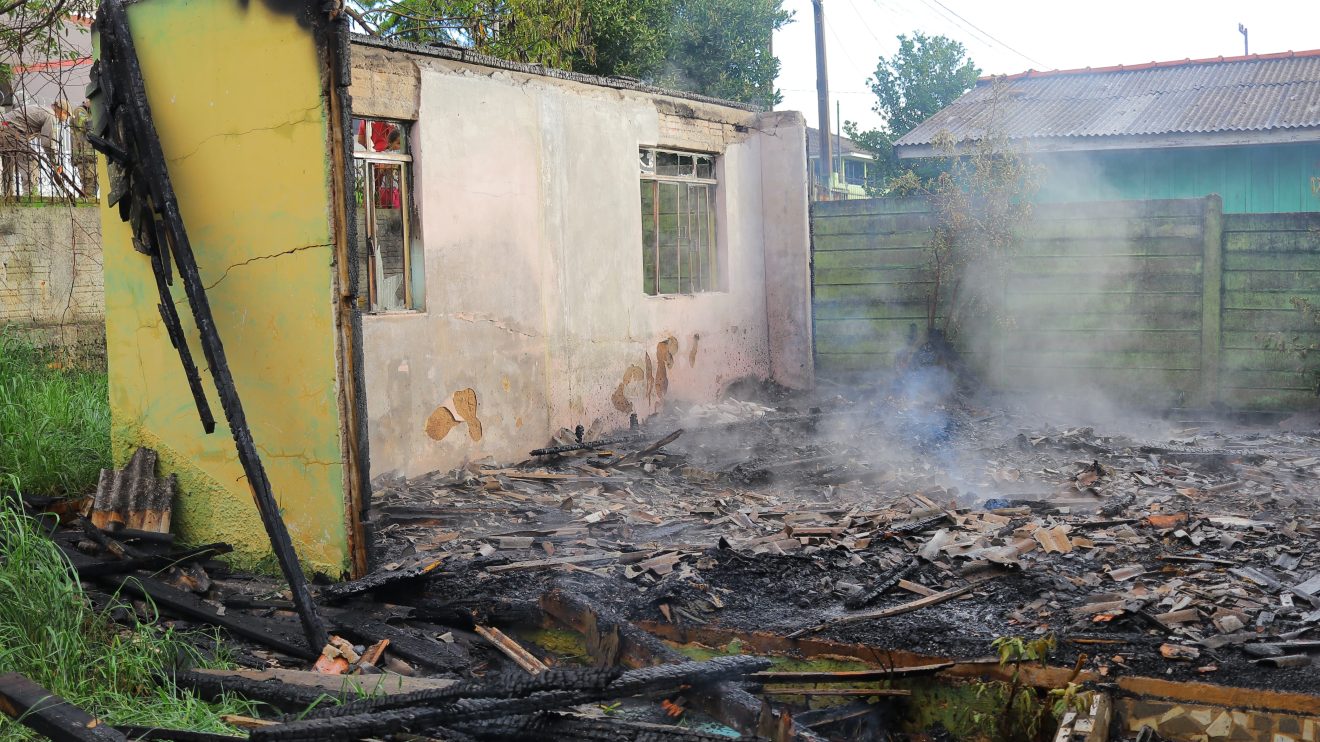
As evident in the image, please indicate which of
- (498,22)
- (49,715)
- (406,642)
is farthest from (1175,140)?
(49,715)

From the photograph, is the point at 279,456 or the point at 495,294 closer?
the point at 279,456

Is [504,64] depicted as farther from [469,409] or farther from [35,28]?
[35,28]

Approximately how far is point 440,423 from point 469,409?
355mm

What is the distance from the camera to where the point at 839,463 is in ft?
31.1

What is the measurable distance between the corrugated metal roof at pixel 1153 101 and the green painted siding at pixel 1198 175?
53 cm

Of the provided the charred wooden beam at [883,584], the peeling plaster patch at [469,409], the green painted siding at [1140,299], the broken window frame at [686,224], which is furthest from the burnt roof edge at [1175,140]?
the charred wooden beam at [883,584]

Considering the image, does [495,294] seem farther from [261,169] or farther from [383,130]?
[261,169]

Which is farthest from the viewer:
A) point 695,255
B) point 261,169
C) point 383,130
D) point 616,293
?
point 695,255

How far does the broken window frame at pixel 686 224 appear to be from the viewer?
1197 cm

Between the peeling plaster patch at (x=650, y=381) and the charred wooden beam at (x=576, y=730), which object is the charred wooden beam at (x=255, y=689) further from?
the peeling plaster patch at (x=650, y=381)

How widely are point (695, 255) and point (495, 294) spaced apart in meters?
3.86

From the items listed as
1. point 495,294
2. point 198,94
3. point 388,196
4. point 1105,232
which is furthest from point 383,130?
point 1105,232

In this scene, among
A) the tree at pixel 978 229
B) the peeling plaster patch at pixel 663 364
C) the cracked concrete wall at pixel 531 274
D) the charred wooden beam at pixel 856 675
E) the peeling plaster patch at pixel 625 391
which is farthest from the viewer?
the tree at pixel 978 229

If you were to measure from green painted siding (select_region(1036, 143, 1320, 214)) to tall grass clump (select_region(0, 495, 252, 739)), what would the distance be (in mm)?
15028
